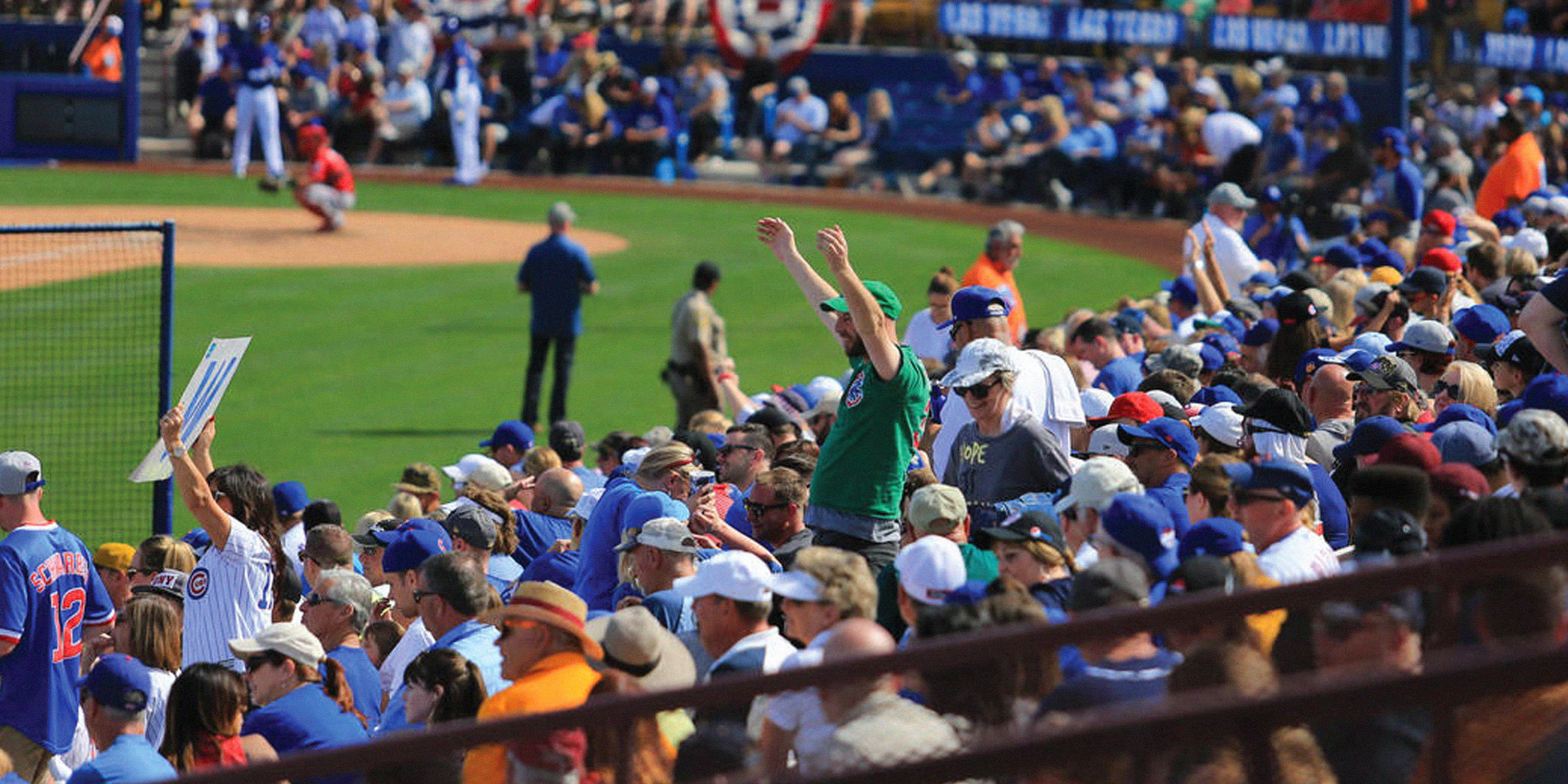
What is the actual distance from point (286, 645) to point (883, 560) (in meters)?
2.25

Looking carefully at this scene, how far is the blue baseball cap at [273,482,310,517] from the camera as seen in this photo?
852 cm

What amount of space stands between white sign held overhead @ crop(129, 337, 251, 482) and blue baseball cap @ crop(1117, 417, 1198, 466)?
3416 mm

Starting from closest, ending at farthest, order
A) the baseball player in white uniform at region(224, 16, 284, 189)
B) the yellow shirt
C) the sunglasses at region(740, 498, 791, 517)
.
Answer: the yellow shirt
the sunglasses at region(740, 498, 791, 517)
the baseball player in white uniform at region(224, 16, 284, 189)

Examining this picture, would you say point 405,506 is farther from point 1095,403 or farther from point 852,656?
point 852,656

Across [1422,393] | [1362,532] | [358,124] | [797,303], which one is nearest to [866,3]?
[358,124]

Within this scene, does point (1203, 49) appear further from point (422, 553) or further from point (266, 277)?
point (422, 553)

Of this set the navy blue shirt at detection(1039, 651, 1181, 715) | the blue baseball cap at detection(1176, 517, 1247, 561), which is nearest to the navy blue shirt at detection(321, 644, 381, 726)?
the blue baseball cap at detection(1176, 517, 1247, 561)

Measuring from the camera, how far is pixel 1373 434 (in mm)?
6305

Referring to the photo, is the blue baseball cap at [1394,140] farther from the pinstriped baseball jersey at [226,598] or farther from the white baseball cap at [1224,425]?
the pinstriped baseball jersey at [226,598]

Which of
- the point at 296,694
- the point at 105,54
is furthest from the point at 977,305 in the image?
the point at 105,54

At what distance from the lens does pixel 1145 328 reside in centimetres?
1173

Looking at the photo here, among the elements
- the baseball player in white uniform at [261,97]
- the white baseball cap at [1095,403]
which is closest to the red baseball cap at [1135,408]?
the white baseball cap at [1095,403]

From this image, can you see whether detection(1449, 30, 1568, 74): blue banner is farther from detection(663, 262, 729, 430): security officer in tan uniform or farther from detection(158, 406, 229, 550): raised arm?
detection(158, 406, 229, 550): raised arm

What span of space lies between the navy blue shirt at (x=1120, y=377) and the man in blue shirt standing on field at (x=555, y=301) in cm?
665
